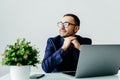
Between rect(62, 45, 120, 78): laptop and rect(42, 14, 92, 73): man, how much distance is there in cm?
52

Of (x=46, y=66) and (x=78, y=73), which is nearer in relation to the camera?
(x=78, y=73)

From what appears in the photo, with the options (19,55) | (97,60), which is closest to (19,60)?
(19,55)

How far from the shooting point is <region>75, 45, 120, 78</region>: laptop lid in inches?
73.2

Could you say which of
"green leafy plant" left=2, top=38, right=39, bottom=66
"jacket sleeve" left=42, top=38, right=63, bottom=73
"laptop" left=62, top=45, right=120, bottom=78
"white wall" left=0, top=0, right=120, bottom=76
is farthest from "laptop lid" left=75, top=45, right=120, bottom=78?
"white wall" left=0, top=0, right=120, bottom=76

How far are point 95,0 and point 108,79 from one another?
1.94m

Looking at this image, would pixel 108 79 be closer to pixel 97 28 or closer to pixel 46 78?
pixel 46 78

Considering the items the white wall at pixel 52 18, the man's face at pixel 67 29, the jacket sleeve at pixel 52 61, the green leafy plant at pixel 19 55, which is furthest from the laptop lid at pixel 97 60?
the white wall at pixel 52 18

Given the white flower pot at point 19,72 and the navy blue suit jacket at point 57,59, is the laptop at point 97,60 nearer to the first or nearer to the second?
the white flower pot at point 19,72

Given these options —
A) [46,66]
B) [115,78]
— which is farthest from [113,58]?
[46,66]

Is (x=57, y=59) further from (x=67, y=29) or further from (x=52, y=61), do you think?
(x=67, y=29)

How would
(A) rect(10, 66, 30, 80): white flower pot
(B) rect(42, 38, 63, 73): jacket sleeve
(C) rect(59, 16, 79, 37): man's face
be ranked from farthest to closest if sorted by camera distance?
1. (C) rect(59, 16, 79, 37): man's face
2. (B) rect(42, 38, 63, 73): jacket sleeve
3. (A) rect(10, 66, 30, 80): white flower pot

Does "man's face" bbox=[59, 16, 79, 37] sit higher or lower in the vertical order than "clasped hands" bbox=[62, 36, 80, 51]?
higher

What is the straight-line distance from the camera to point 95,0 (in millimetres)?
3705

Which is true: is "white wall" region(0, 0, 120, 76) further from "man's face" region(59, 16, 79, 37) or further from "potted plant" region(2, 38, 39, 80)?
"potted plant" region(2, 38, 39, 80)
